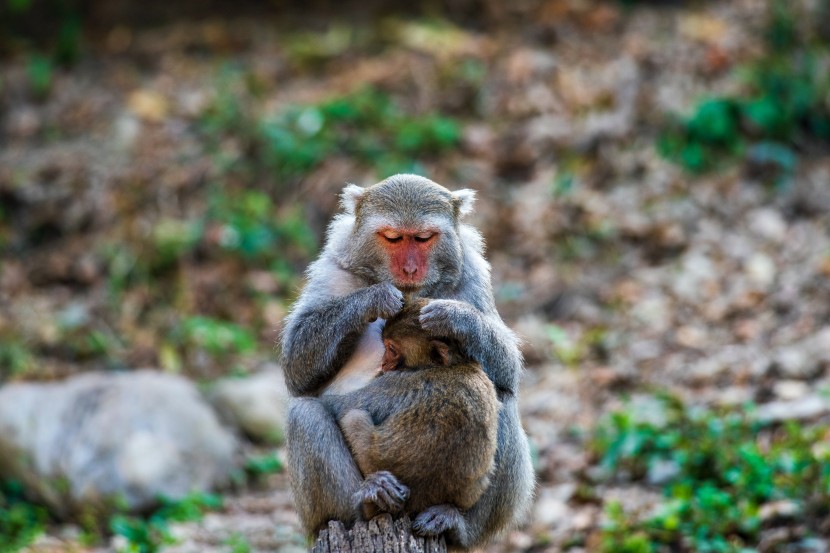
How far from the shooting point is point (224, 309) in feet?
36.7

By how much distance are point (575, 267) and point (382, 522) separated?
6468 mm

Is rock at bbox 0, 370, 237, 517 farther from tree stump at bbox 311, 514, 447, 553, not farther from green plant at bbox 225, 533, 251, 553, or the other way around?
tree stump at bbox 311, 514, 447, 553

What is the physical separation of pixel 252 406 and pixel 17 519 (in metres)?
2.19

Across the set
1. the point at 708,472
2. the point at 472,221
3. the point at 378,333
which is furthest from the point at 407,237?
the point at 472,221

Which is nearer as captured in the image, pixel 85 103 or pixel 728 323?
pixel 728 323

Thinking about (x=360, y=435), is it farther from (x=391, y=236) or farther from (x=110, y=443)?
(x=110, y=443)

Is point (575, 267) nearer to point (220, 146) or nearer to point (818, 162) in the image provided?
point (818, 162)

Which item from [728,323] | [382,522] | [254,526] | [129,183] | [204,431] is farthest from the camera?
[129,183]

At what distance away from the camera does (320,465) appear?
505 centimetres

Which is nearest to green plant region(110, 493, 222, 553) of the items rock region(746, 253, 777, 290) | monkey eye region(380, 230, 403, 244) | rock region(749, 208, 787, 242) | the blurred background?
the blurred background

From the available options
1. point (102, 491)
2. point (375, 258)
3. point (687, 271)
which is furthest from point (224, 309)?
point (375, 258)

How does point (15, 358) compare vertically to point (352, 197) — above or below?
below

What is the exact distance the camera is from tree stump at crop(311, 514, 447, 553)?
15.9 ft

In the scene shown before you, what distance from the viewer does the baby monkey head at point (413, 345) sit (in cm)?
506
